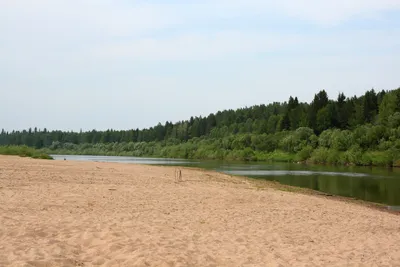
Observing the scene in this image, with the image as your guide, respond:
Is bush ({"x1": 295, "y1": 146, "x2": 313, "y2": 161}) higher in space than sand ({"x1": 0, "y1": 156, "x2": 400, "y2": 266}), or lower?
higher

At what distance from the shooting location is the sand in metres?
9.94

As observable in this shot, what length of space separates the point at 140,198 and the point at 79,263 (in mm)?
10543

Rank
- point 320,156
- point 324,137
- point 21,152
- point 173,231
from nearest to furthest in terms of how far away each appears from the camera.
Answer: point 173,231 < point 21,152 < point 320,156 < point 324,137

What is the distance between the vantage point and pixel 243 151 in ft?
459

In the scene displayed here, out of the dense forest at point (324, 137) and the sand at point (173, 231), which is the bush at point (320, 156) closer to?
the dense forest at point (324, 137)

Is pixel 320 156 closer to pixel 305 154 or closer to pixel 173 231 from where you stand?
pixel 305 154

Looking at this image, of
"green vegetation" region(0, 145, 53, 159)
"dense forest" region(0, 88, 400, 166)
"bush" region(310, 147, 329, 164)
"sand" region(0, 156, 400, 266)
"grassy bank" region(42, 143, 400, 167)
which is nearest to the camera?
"sand" region(0, 156, 400, 266)

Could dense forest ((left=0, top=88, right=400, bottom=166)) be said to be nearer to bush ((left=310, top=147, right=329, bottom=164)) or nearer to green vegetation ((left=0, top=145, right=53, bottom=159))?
bush ((left=310, top=147, right=329, bottom=164))

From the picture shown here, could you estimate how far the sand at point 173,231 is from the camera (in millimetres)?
9938

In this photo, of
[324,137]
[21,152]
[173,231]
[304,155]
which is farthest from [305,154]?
[173,231]

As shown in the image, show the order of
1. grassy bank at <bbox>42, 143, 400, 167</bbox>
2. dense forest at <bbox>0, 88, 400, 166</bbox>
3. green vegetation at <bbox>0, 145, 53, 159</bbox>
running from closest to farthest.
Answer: green vegetation at <bbox>0, 145, 53, 159</bbox> < grassy bank at <bbox>42, 143, 400, 167</bbox> < dense forest at <bbox>0, 88, 400, 166</bbox>

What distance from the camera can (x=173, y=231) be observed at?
12953mm

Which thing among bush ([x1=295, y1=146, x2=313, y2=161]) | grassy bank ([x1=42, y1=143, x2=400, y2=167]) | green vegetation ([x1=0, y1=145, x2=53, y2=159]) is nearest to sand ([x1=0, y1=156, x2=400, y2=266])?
green vegetation ([x1=0, y1=145, x2=53, y2=159])

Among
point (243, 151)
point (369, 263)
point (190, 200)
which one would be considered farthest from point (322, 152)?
point (369, 263)
